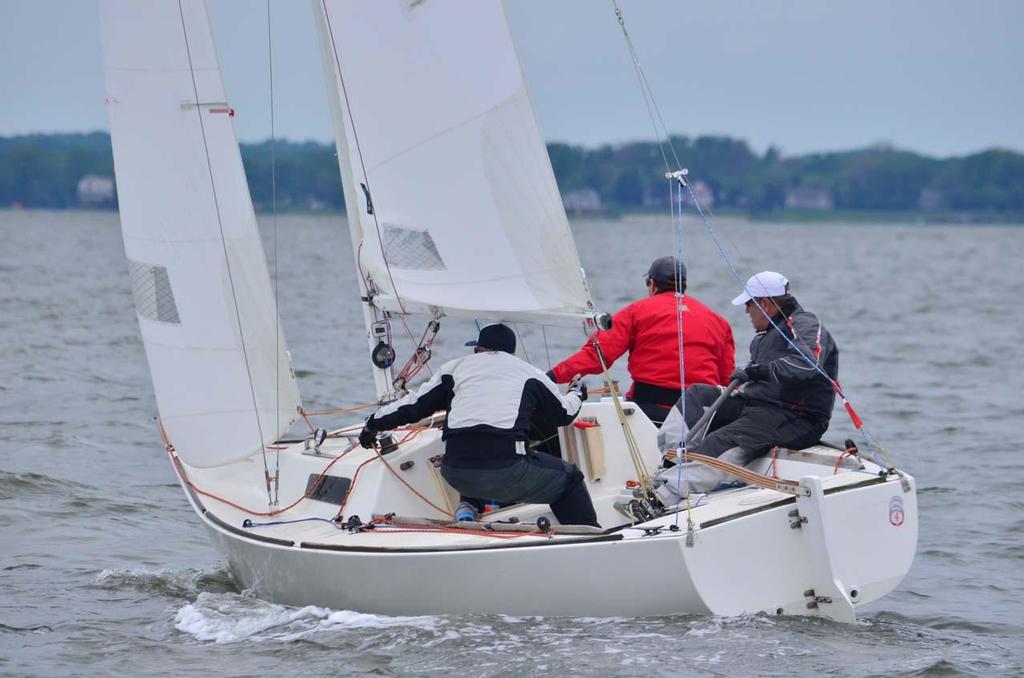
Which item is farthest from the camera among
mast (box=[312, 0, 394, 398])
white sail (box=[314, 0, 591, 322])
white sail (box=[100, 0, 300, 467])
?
white sail (box=[100, 0, 300, 467])

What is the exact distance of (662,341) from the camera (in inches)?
287

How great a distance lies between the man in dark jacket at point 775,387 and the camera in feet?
21.6

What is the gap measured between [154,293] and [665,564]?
3.05 metres

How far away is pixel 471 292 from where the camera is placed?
22.2 ft

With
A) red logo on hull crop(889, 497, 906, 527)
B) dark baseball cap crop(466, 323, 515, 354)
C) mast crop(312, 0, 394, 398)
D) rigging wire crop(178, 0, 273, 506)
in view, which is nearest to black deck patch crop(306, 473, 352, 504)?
rigging wire crop(178, 0, 273, 506)

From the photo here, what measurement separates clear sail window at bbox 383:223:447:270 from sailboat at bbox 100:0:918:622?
0.03 ft

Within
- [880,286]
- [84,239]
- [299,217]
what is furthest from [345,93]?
[299,217]

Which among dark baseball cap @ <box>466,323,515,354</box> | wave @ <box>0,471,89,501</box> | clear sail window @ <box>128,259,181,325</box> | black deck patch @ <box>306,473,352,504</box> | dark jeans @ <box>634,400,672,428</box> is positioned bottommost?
wave @ <box>0,471,89,501</box>

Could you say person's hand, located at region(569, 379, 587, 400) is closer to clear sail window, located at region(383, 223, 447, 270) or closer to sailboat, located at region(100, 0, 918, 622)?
sailboat, located at region(100, 0, 918, 622)

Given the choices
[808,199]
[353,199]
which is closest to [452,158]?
[353,199]

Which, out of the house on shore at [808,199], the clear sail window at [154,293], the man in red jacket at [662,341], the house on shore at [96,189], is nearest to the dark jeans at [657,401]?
the man in red jacket at [662,341]

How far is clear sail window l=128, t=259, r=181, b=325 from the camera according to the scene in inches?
287

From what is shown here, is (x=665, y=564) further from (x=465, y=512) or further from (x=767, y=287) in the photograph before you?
(x=767, y=287)

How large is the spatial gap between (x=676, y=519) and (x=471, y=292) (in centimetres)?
161
